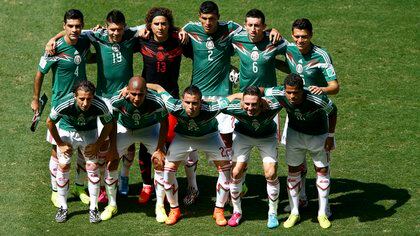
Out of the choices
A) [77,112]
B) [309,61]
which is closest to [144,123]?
[77,112]

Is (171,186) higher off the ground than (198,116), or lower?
lower

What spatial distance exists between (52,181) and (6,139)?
2.48 meters

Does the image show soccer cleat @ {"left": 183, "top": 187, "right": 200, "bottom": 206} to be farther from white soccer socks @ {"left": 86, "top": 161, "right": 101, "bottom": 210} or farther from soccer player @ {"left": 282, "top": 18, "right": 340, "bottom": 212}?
soccer player @ {"left": 282, "top": 18, "right": 340, "bottom": 212}

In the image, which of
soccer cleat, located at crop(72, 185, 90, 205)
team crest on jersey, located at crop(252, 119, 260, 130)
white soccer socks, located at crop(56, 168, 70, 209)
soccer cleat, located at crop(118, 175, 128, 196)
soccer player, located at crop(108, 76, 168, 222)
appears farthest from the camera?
soccer cleat, located at crop(118, 175, 128, 196)

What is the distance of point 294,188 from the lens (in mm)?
18641

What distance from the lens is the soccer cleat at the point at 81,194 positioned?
64.2 ft

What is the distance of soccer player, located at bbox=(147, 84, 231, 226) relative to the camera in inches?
720

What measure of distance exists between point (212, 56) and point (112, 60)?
161 centimetres

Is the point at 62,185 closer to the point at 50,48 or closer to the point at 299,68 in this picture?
the point at 50,48

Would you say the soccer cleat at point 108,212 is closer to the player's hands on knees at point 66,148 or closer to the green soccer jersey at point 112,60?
the player's hands on knees at point 66,148

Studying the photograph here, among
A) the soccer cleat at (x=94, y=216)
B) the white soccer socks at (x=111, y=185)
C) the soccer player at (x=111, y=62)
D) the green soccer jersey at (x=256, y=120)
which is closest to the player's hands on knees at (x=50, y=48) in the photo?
the soccer player at (x=111, y=62)

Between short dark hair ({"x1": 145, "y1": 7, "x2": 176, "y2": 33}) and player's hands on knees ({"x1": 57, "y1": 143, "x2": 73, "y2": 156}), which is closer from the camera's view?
player's hands on knees ({"x1": 57, "y1": 143, "x2": 73, "y2": 156})

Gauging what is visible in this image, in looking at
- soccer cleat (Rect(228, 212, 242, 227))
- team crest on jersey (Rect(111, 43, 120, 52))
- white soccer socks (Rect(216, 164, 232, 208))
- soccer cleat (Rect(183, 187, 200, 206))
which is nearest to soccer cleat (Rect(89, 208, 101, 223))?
soccer cleat (Rect(183, 187, 200, 206))

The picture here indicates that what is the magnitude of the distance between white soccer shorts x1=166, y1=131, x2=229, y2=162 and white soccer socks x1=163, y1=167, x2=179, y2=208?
0.68 ft
